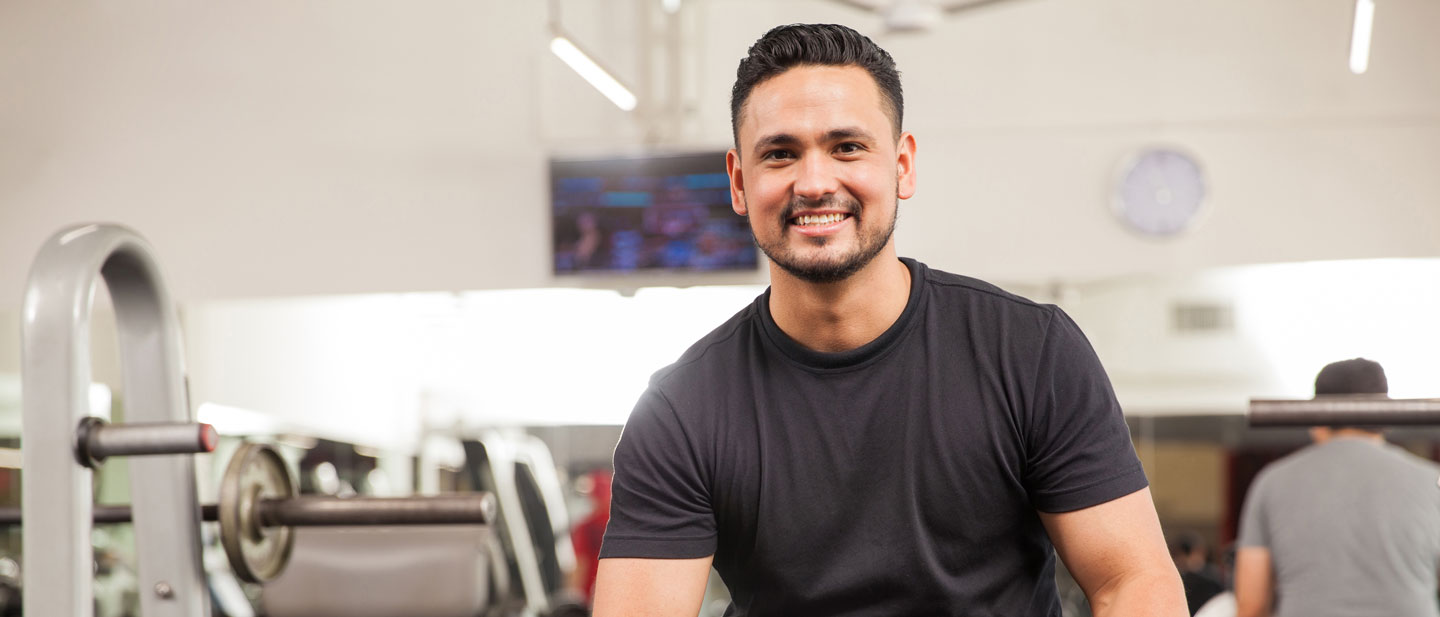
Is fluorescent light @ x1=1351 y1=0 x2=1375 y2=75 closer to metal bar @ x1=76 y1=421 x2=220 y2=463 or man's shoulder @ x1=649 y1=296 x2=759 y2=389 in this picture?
man's shoulder @ x1=649 y1=296 x2=759 y2=389

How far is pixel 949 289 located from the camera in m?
1.60

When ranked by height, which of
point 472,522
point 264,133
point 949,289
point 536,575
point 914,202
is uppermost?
point 264,133

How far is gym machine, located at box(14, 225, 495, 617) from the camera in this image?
1.70 m

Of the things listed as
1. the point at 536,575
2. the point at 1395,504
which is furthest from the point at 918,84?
the point at 536,575

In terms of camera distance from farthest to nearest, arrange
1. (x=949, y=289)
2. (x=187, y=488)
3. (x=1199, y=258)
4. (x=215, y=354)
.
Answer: (x=215, y=354)
(x=1199, y=258)
(x=187, y=488)
(x=949, y=289)

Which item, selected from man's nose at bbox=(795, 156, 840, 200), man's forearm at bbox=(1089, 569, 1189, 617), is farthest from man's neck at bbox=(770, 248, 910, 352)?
man's forearm at bbox=(1089, 569, 1189, 617)

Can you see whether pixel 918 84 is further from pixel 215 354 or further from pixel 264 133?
pixel 215 354

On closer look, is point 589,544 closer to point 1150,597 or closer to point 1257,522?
point 1257,522

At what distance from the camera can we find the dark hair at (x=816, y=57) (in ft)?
4.99

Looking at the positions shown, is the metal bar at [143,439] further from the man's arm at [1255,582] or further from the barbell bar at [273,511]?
the man's arm at [1255,582]

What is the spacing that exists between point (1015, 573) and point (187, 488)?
47.9 inches

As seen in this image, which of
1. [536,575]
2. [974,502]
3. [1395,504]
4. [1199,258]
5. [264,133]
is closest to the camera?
[974,502]

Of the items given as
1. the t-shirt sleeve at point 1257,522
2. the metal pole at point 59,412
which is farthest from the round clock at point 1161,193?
the metal pole at point 59,412

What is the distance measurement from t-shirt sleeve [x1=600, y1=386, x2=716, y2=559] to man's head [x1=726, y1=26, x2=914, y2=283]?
0.25 metres
